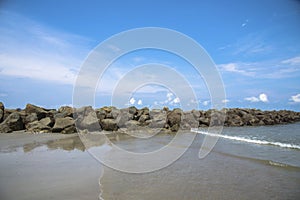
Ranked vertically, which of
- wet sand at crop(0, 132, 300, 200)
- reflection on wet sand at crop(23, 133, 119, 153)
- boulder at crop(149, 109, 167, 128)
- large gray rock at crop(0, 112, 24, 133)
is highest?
boulder at crop(149, 109, 167, 128)

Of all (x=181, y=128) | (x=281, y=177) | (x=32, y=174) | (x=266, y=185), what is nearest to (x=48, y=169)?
(x=32, y=174)

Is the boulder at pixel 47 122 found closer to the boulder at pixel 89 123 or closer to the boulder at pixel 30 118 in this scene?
the boulder at pixel 30 118

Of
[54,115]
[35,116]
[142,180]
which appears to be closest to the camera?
[142,180]

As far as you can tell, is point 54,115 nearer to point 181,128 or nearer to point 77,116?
point 77,116

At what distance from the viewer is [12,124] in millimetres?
11828

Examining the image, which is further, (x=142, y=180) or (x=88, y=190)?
(x=142, y=180)

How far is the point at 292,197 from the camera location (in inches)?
135

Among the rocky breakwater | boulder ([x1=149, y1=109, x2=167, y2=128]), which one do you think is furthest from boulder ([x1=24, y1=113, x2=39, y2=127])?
boulder ([x1=149, y1=109, x2=167, y2=128])

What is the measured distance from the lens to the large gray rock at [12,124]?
11.5 m

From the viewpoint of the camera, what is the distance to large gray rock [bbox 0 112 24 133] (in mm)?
11488

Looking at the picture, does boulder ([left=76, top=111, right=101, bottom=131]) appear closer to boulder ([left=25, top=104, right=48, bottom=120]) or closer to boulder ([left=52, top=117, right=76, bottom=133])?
boulder ([left=52, top=117, right=76, bottom=133])

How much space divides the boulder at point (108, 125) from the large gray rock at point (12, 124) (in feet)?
15.6

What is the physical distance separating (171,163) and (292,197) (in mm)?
2983

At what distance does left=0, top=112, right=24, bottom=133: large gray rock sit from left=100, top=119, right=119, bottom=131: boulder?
4750 millimetres
